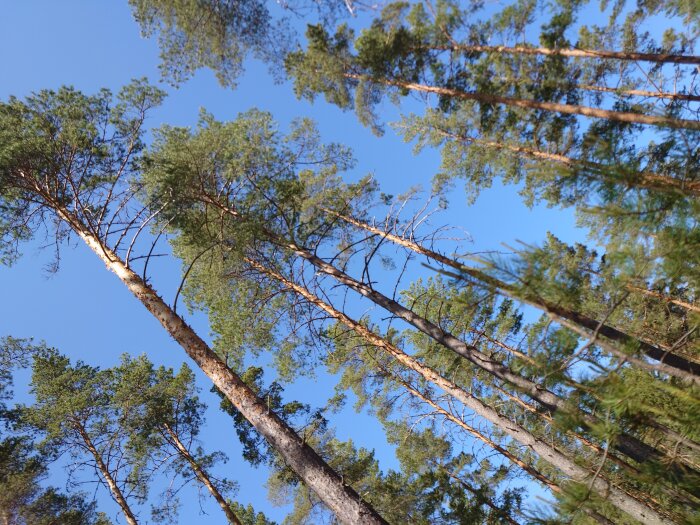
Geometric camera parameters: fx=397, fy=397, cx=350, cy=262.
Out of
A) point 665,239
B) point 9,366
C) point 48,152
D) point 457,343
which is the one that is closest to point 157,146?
point 48,152

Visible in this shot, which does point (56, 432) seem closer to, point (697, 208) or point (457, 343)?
point (457, 343)

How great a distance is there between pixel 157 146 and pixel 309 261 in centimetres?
415

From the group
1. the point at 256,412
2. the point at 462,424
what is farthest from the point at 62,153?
the point at 462,424

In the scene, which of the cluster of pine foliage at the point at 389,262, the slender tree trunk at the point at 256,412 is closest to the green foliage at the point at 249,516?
the cluster of pine foliage at the point at 389,262

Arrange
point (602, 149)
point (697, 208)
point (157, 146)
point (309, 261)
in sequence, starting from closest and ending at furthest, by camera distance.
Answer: point (697, 208), point (602, 149), point (309, 261), point (157, 146)

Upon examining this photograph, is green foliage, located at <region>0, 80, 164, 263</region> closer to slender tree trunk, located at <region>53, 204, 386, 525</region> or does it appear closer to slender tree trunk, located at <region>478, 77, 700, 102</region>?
slender tree trunk, located at <region>53, 204, 386, 525</region>

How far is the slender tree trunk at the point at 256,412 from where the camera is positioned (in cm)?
416

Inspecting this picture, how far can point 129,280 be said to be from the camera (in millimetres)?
6891

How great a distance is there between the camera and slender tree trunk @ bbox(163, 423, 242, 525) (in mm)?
9953

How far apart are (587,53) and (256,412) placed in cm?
748

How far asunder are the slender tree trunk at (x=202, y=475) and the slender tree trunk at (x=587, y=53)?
11.4 m

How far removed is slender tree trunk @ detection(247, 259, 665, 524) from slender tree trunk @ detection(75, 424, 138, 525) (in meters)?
6.96

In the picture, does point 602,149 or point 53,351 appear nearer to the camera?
point 602,149

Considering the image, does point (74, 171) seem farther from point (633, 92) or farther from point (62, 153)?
point (633, 92)
